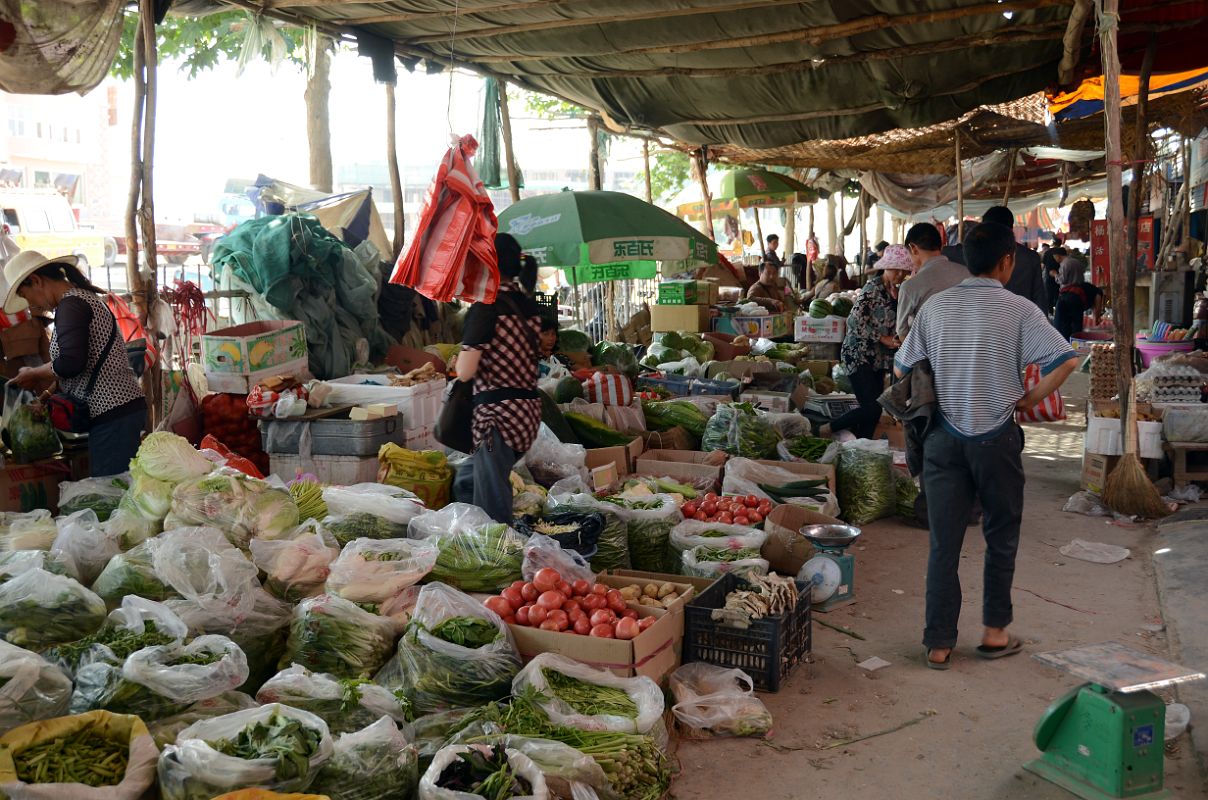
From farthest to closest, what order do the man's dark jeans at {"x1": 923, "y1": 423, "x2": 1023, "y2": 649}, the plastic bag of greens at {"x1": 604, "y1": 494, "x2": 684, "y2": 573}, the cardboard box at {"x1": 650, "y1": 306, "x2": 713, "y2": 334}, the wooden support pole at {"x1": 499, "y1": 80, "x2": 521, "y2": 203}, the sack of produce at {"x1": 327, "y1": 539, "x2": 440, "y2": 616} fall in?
the cardboard box at {"x1": 650, "y1": 306, "x2": 713, "y2": 334} < the wooden support pole at {"x1": 499, "y1": 80, "x2": 521, "y2": 203} < the plastic bag of greens at {"x1": 604, "y1": 494, "x2": 684, "y2": 573} < the man's dark jeans at {"x1": 923, "y1": 423, "x2": 1023, "y2": 649} < the sack of produce at {"x1": 327, "y1": 539, "x2": 440, "y2": 616}

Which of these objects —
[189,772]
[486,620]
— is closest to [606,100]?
[486,620]

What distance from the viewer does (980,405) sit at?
14.1 feet

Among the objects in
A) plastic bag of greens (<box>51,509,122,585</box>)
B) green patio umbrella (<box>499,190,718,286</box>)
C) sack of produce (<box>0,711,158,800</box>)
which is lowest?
sack of produce (<box>0,711,158,800</box>)

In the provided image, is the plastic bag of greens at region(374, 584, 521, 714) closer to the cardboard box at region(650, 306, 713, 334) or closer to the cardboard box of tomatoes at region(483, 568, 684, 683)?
the cardboard box of tomatoes at region(483, 568, 684, 683)

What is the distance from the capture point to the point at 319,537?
4.61 metres

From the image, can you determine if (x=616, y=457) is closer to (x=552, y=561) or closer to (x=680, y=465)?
(x=680, y=465)

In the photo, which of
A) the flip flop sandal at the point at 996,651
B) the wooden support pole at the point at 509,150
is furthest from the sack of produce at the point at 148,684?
the wooden support pole at the point at 509,150

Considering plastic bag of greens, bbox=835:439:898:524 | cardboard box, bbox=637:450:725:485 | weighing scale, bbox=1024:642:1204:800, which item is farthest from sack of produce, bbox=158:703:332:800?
plastic bag of greens, bbox=835:439:898:524

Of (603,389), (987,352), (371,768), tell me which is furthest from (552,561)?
(603,389)

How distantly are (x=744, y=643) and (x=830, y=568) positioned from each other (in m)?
1.20

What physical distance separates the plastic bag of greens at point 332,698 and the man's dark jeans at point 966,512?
2.55 metres

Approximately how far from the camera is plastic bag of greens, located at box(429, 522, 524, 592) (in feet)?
15.0

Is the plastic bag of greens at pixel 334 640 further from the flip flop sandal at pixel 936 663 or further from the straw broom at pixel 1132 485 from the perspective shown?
the straw broom at pixel 1132 485

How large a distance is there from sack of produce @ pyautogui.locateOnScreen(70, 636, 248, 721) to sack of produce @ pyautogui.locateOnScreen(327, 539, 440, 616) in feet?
3.12
